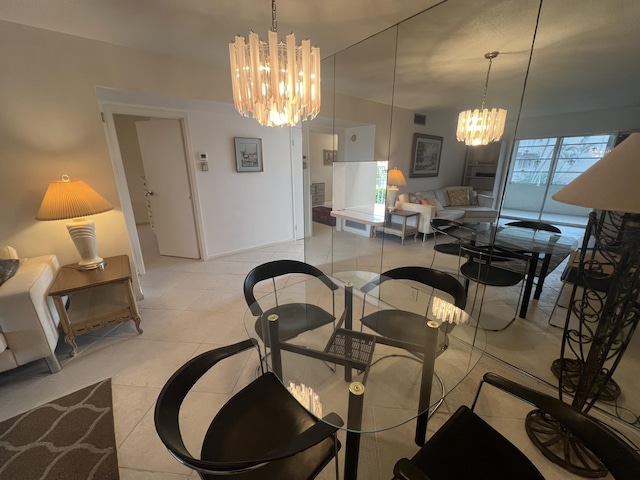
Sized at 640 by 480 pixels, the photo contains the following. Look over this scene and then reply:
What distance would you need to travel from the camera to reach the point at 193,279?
3.19m

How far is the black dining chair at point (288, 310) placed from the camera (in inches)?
62.7

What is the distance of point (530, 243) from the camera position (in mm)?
1815

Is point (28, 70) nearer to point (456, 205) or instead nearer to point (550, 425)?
point (456, 205)

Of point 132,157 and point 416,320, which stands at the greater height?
point 132,157

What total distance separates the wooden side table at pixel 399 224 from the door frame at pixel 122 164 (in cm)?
256

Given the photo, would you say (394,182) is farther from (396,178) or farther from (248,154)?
(248,154)

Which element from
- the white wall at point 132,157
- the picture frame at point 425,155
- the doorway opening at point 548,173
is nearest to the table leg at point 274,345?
the doorway opening at point 548,173

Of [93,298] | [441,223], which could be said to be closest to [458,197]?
[441,223]

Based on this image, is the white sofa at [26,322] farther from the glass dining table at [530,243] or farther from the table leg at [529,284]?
the table leg at [529,284]

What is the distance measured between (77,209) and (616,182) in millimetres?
3089

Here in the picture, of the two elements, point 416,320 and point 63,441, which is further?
point 416,320

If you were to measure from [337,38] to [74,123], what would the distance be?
2311mm

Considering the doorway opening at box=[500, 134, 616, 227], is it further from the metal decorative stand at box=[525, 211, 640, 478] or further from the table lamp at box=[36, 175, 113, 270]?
the table lamp at box=[36, 175, 113, 270]

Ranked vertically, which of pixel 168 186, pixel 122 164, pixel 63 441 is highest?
pixel 122 164
